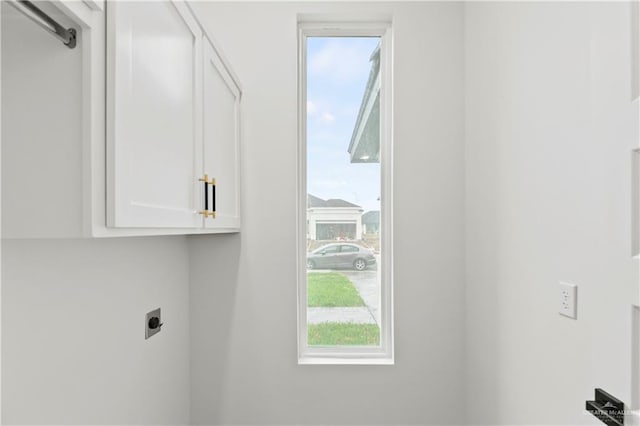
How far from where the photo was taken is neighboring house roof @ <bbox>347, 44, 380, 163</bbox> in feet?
6.60

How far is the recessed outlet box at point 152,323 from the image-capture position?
4.91ft

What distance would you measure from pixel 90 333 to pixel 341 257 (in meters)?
1.18

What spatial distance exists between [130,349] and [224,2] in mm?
1624

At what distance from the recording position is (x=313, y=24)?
77.5 inches

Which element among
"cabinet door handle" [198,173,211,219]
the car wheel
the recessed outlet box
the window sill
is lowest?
the window sill

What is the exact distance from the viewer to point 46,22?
0.63 meters

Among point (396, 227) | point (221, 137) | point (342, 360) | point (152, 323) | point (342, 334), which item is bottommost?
point (342, 360)

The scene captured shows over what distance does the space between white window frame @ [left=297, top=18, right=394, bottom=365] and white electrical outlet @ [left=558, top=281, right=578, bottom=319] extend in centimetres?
91

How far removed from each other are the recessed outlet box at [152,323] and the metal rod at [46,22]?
1.11 metres

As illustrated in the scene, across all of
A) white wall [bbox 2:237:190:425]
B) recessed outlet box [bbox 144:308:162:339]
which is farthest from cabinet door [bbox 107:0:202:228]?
recessed outlet box [bbox 144:308:162:339]

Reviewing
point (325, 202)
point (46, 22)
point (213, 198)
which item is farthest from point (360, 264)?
point (46, 22)

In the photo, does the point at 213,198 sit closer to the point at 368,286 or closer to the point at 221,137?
the point at 221,137

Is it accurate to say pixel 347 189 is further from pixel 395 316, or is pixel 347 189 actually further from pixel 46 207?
pixel 46 207

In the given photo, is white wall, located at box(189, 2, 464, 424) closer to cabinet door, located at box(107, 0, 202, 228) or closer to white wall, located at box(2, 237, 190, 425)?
white wall, located at box(2, 237, 190, 425)
